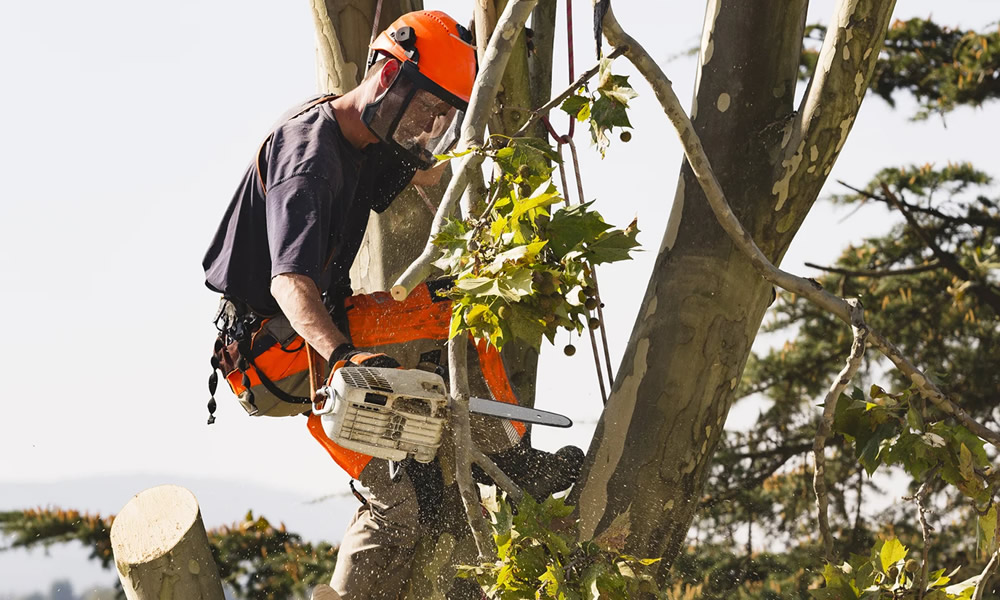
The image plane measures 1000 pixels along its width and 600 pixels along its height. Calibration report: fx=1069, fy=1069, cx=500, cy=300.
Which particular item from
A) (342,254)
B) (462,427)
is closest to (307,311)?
(462,427)

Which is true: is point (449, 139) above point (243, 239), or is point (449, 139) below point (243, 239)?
above

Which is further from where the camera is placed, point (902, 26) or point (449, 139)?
point (902, 26)

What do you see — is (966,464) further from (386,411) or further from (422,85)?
(422,85)

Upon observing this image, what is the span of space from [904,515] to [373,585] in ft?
15.8

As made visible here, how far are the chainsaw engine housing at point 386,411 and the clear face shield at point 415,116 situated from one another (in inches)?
32.6

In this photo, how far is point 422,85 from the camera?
2.81m

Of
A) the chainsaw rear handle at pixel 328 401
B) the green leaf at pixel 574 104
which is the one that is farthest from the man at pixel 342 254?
the green leaf at pixel 574 104

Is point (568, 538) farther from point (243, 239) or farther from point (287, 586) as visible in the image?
point (287, 586)

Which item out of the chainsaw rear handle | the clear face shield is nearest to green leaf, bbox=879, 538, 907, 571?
the chainsaw rear handle

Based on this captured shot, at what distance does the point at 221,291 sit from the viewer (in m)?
2.80

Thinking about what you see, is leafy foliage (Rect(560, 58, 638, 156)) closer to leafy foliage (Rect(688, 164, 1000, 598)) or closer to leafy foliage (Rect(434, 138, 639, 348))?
leafy foliage (Rect(434, 138, 639, 348))

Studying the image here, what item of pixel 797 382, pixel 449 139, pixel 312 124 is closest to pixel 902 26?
pixel 797 382

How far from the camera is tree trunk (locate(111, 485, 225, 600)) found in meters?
2.71

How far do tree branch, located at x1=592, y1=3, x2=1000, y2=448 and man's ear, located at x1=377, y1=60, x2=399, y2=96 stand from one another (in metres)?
0.74
